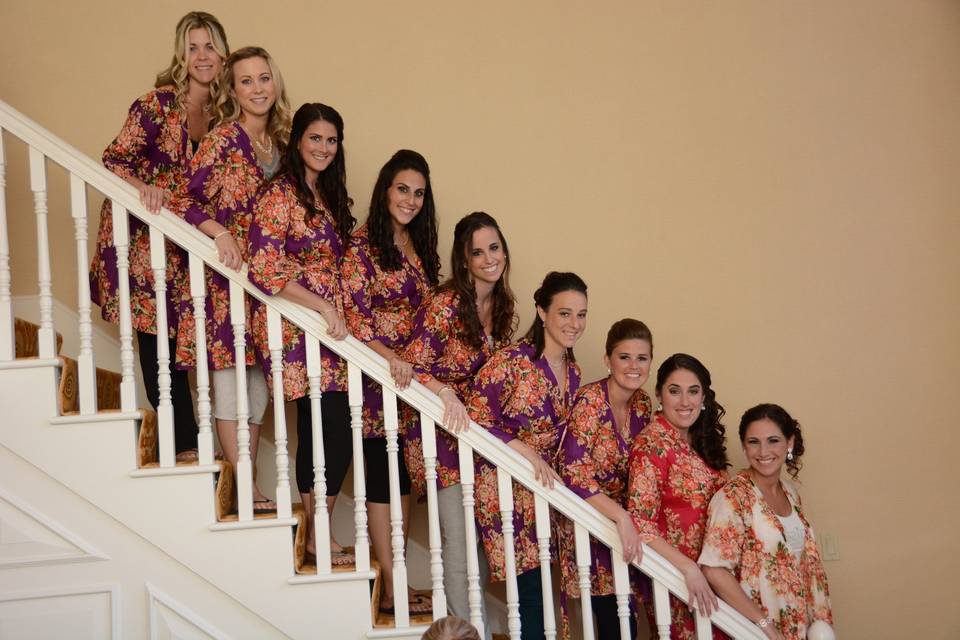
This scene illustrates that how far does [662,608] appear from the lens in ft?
11.2

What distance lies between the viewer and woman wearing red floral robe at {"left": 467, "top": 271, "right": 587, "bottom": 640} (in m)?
3.59

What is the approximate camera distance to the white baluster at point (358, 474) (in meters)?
3.29

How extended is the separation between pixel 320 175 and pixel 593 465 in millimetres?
1392

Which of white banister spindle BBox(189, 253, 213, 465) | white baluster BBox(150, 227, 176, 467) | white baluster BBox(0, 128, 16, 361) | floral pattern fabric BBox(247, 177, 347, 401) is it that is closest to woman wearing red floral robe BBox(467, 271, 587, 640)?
floral pattern fabric BBox(247, 177, 347, 401)

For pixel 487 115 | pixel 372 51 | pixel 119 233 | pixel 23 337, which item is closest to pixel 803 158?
pixel 487 115

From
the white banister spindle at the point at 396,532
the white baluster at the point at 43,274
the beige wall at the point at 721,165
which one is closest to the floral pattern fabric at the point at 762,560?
the beige wall at the point at 721,165

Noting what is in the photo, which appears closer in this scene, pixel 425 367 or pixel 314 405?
pixel 314 405

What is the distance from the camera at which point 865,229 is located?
4.63 metres

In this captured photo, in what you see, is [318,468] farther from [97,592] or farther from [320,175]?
[320,175]

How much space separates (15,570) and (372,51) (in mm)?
2487

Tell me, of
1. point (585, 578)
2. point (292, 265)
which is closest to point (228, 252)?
point (292, 265)

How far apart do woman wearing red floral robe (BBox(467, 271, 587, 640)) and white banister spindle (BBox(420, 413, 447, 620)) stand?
0.90 ft

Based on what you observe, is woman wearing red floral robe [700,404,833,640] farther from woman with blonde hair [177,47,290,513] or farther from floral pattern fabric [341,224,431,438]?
woman with blonde hair [177,47,290,513]

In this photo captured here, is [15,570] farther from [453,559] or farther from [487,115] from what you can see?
Answer: [487,115]
